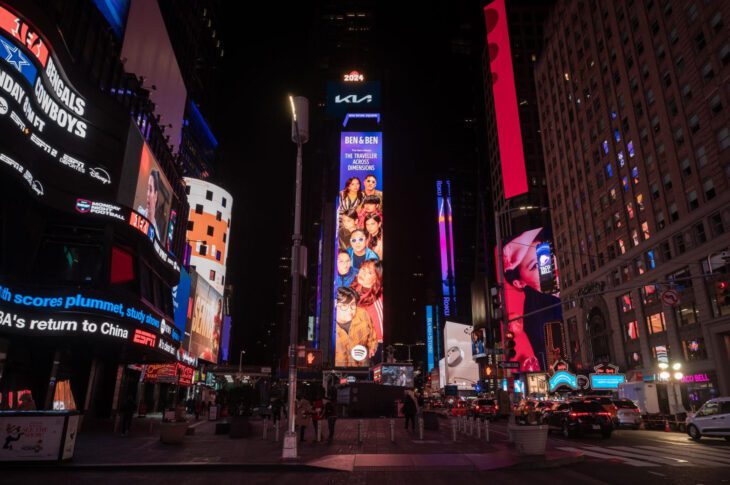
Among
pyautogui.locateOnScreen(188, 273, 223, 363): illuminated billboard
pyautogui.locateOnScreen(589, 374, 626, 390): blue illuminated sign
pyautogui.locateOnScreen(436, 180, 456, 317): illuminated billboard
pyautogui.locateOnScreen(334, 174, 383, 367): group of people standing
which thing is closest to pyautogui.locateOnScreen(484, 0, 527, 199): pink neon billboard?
pyautogui.locateOnScreen(589, 374, 626, 390): blue illuminated sign

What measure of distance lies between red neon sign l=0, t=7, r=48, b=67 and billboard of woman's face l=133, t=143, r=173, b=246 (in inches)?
384

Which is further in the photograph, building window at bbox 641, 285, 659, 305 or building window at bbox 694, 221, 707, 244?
building window at bbox 641, 285, 659, 305

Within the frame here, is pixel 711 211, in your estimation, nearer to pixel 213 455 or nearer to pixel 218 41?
pixel 213 455

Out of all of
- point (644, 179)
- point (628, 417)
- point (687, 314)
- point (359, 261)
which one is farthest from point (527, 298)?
point (628, 417)

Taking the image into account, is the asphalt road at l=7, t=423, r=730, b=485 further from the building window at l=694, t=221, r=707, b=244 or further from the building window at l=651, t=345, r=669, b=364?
the building window at l=651, t=345, r=669, b=364

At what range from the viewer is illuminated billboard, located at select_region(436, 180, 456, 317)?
158375 mm

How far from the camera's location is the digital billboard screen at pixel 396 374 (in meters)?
61.5

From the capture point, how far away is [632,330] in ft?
172

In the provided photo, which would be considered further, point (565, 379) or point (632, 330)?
point (632, 330)

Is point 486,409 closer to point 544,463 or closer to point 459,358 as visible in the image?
point 544,463

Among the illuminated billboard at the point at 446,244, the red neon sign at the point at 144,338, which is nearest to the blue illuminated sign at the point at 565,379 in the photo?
the red neon sign at the point at 144,338

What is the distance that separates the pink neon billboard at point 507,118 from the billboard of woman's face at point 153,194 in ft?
127

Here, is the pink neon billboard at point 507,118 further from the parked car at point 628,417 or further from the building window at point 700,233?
the parked car at point 628,417

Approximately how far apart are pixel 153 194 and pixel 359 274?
5958 cm
